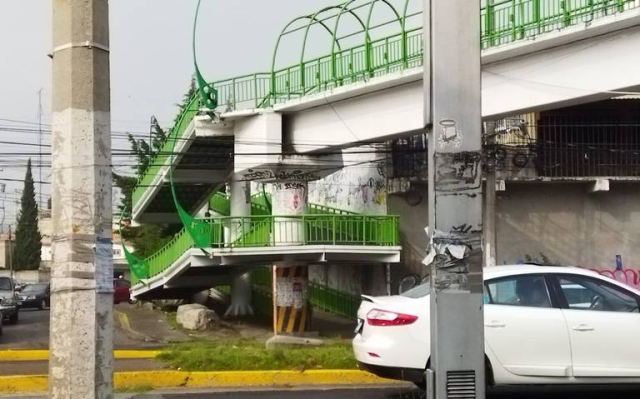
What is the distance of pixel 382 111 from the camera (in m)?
20.6

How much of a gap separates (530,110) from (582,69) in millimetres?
1549

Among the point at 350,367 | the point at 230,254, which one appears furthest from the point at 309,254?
the point at 350,367

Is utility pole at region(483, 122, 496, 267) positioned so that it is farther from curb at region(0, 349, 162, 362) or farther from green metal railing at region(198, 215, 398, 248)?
curb at region(0, 349, 162, 362)

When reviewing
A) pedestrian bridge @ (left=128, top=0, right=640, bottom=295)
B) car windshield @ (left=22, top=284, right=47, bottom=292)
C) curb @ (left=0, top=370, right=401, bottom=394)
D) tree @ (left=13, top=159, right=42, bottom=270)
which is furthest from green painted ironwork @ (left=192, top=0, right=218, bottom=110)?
tree @ (left=13, top=159, right=42, bottom=270)

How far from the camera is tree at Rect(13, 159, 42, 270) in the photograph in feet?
276

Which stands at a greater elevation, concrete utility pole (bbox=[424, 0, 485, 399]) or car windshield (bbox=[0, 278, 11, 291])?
concrete utility pole (bbox=[424, 0, 485, 399])

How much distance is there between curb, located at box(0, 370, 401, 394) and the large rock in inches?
548

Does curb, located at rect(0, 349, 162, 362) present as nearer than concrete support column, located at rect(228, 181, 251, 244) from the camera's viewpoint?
Yes

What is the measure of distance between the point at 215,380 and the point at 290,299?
12505 millimetres

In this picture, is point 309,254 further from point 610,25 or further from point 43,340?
point 610,25

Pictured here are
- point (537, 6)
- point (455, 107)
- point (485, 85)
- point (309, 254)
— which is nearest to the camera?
point (455, 107)

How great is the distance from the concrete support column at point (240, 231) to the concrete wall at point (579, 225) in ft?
29.6

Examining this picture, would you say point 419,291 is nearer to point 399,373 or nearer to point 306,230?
point 399,373

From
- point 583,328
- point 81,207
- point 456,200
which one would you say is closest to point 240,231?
point 583,328
